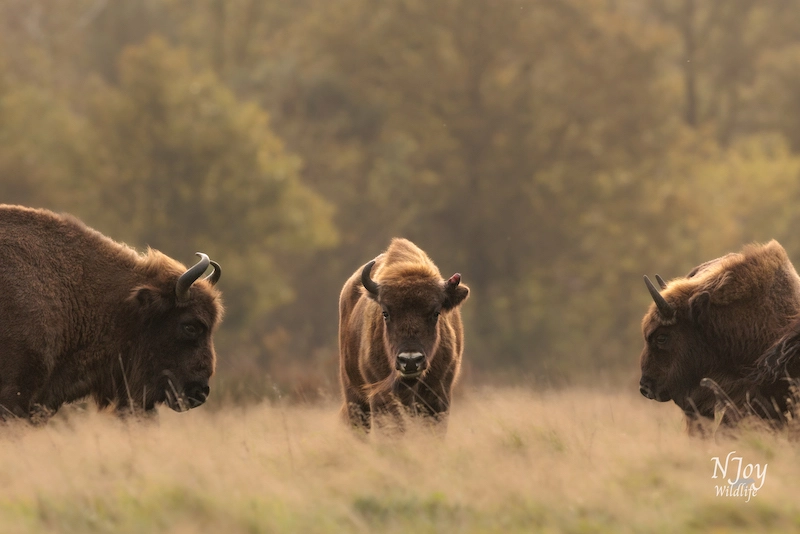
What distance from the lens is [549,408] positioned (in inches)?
458

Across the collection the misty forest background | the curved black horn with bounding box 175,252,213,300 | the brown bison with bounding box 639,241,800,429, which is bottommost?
the brown bison with bounding box 639,241,800,429

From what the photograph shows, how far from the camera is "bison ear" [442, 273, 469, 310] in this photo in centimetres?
1035

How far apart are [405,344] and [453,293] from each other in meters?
0.88

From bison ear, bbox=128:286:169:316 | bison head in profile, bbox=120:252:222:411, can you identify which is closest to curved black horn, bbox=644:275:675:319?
bison head in profile, bbox=120:252:222:411

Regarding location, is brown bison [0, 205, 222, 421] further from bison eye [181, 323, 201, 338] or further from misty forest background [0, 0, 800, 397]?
misty forest background [0, 0, 800, 397]

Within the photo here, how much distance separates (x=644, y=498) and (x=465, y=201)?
93.3 feet

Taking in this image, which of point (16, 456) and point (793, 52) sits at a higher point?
point (793, 52)

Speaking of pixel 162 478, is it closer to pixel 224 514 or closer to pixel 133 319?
pixel 224 514

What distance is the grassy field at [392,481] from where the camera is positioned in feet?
22.9

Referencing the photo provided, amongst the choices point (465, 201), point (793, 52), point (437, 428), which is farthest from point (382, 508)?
point (793, 52)

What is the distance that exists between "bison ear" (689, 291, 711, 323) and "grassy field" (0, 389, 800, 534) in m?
1.04

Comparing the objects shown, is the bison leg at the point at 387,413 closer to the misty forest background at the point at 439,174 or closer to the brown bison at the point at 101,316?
the brown bison at the point at 101,316

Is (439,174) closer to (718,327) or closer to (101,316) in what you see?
(101,316)

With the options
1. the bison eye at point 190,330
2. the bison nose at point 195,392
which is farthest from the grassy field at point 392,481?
the bison eye at point 190,330
